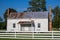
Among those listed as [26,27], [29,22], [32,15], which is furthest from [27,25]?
[32,15]

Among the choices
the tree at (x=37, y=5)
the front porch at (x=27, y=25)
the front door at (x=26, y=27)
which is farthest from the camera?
the tree at (x=37, y=5)

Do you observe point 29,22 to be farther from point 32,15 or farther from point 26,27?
point 32,15

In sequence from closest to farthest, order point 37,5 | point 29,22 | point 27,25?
1. point 29,22
2. point 27,25
3. point 37,5

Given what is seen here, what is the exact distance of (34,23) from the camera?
4331 centimetres

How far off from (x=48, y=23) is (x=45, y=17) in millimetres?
2637

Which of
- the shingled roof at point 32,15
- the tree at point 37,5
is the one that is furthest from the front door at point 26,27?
the tree at point 37,5

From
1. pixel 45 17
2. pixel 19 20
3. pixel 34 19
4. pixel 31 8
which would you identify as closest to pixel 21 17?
pixel 19 20

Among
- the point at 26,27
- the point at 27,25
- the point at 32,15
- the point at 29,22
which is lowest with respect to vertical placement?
the point at 26,27

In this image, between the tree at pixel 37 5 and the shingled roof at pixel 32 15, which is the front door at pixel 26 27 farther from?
the tree at pixel 37 5

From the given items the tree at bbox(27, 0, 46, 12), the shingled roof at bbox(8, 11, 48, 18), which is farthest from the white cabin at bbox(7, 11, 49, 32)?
the tree at bbox(27, 0, 46, 12)

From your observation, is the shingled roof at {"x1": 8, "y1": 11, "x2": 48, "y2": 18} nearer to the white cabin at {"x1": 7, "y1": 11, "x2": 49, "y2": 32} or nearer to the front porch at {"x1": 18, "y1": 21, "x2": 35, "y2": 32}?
the white cabin at {"x1": 7, "y1": 11, "x2": 49, "y2": 32}

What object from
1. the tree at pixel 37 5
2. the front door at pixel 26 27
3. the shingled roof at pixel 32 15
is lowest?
the front door at pixel 26 27

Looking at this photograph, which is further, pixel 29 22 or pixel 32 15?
pixel 32 15

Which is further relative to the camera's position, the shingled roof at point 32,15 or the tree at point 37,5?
the tree at point 37,5
